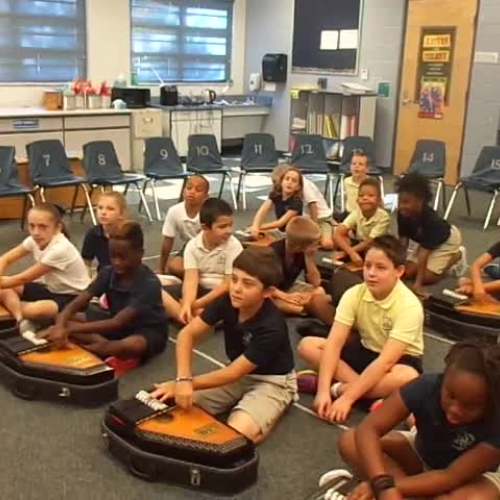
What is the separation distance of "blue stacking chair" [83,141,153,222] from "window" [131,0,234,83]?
3.32 metres

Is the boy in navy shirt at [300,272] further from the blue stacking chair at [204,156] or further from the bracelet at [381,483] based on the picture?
the blue stacking chair at [204,156]

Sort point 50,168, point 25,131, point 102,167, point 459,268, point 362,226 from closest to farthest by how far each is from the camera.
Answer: point 362,226 < point 459,268 < point 50,168 < point 102,167 < point 25,131

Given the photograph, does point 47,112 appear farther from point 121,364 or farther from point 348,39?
point 121,364

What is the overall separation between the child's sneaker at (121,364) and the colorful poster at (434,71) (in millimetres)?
6090

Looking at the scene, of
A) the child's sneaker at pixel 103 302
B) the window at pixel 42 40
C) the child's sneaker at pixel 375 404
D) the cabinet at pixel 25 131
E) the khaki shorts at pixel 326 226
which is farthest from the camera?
the window at pixel 42 40

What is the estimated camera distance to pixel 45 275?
3504mm

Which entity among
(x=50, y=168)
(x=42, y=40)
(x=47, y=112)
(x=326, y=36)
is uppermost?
(x=326, y=36)

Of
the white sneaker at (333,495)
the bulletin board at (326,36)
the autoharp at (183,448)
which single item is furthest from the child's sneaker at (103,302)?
the bulletin board at (326,36)

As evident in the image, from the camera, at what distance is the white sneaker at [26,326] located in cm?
335

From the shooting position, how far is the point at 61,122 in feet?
24.0

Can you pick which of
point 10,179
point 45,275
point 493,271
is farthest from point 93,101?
point 493,271

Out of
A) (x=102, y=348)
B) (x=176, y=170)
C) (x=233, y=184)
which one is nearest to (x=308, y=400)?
(x=102, y=348)

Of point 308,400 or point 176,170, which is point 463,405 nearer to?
point 308,400

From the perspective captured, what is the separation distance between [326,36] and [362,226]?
5373 mm
